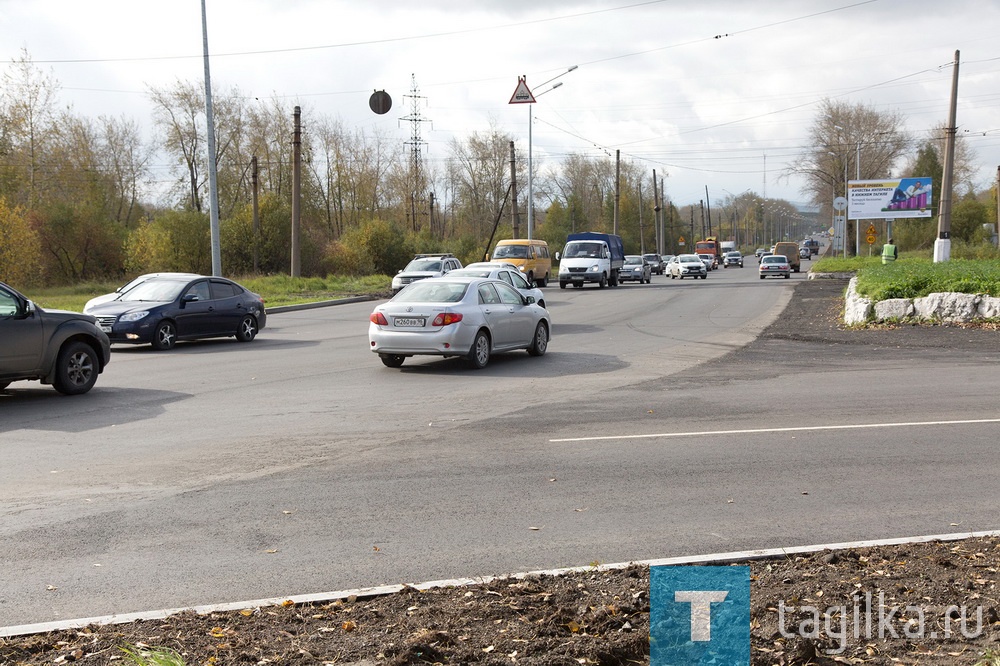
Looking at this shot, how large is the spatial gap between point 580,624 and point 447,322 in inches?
431

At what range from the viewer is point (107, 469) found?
8.21 meters

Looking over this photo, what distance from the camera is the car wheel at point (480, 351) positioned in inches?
608

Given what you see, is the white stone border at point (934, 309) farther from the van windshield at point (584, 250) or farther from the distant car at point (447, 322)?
the van windshield at point (584, 250)

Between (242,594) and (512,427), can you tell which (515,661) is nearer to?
(242,594)

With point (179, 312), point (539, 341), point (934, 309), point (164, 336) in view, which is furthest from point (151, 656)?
point (934, 309)

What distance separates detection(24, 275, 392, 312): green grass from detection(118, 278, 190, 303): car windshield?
1302 cm

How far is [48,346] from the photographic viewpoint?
12.3 metres

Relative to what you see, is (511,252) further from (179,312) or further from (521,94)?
(179,312)

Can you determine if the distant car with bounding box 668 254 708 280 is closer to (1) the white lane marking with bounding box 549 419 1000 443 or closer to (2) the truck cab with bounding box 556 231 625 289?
(2) the truck cab with bounding box 556 231 625 289

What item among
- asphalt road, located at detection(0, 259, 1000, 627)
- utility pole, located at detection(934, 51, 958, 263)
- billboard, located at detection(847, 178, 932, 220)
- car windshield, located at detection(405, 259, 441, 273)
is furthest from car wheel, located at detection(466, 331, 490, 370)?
billboard, located at detection(847, 178, 932, 220)

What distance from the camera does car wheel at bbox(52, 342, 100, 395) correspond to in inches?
494

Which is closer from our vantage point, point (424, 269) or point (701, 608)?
point (701, 608)

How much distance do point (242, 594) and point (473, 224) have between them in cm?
9134

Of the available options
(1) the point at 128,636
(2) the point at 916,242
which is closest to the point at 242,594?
(1) the point at 128,636
